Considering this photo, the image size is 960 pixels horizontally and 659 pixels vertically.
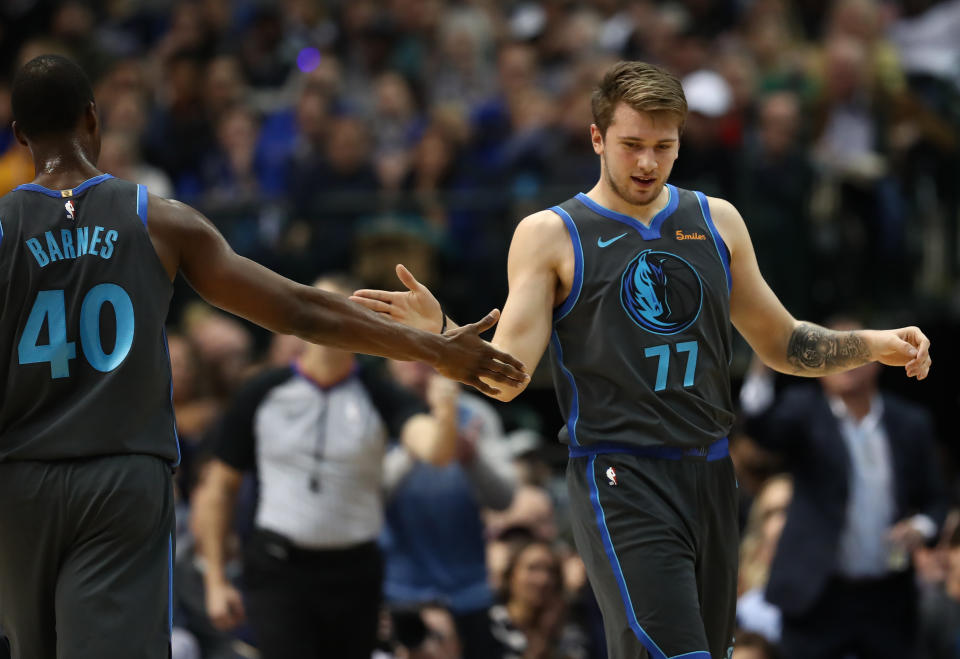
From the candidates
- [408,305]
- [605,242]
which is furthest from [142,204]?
[605,242]

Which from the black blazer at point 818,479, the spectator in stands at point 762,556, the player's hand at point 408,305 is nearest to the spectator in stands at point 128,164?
the spectator in stands at point 762,556

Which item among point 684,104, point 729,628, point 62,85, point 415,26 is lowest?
point 729,628

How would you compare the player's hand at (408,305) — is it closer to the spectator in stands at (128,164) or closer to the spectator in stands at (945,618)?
the spectator in stands at (945,618)

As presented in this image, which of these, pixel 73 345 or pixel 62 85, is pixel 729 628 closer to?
pixel 73 345

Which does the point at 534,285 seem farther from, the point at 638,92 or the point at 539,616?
the point at 539,616

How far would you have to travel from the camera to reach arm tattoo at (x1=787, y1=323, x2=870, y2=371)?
610cm

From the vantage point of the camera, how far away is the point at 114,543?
184 inches

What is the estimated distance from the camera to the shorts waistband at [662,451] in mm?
5637

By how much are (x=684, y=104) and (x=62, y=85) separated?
232cm

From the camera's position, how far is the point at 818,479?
30.3 ft

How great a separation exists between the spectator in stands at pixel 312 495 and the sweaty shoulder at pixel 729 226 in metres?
2.44

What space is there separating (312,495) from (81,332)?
3.60 metres

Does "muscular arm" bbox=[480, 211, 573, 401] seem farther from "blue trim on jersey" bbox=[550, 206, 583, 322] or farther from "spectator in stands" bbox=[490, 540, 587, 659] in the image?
"spectator in stands" bbox=[490, 540, 587, 659]

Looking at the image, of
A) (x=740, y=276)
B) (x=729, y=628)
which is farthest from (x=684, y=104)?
(x=729, y=628)
